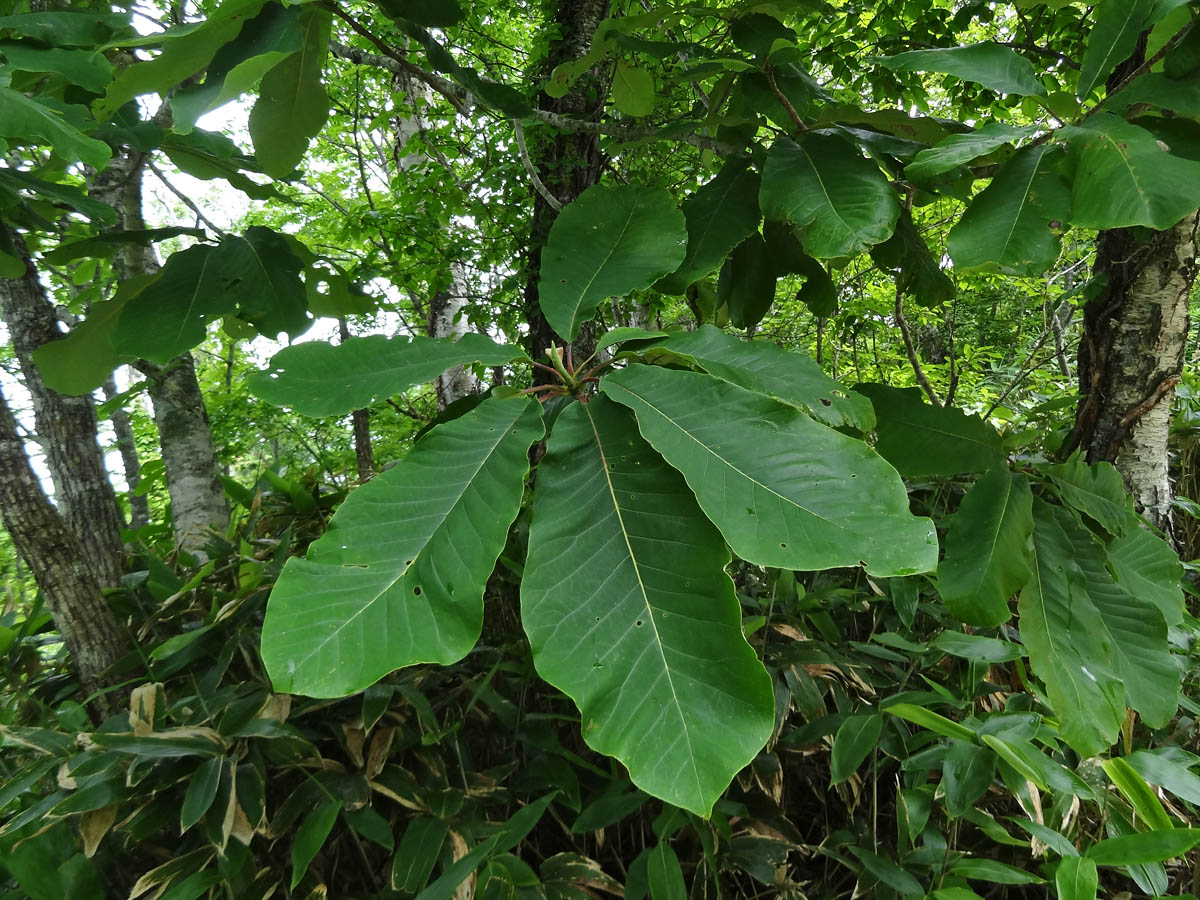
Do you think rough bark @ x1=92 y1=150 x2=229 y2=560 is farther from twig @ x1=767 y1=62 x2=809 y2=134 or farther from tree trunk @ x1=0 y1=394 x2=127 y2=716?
twig @ x1=767 y1=62 x2=809 y2=134

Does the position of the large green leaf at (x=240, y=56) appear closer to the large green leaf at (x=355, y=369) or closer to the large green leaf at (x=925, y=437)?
the large green leaf at (x=355, y=369)

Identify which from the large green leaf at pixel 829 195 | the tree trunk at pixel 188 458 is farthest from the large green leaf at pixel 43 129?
the tree trunk at pixel 188 458

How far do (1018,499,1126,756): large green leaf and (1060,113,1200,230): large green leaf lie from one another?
0.54 m

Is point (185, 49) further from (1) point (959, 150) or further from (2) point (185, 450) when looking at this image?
(2) point (185, 450)

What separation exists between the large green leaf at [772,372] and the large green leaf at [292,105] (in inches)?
29.9

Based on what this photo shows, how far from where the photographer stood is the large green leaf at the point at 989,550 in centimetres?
90

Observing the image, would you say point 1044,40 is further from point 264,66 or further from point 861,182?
point 264,66

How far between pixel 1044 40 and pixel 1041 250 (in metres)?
2.99

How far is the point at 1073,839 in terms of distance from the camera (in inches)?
45.6

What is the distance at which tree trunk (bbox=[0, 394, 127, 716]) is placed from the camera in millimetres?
1076

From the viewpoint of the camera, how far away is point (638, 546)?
621 millimetres

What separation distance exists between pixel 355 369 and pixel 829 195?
70cm

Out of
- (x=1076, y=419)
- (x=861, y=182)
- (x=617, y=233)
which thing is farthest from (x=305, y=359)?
(x=1076, y=419)

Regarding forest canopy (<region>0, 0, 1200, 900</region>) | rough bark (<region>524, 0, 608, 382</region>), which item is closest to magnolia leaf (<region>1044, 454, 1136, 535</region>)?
forest canopy (<region>0, 0, 1200, 900</region>)
